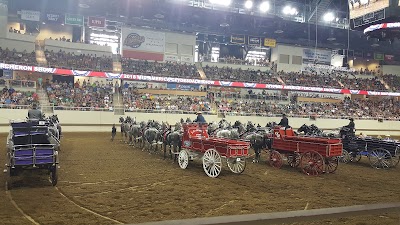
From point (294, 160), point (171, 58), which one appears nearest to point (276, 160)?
point (294, 160)

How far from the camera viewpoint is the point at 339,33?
125 ft

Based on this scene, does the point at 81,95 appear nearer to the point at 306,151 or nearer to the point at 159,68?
the point at 159,68

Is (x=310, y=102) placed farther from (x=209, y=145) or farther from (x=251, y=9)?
(x=209, y=145)

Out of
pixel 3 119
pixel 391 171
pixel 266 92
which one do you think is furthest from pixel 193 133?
pixel 266 92

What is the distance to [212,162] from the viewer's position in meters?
9.03

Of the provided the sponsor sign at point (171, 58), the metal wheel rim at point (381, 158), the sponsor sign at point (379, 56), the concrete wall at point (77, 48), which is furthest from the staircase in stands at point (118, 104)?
the sponsor sign at point (379, 56)

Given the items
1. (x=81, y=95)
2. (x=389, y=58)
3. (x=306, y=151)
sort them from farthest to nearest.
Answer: (x=389, y=58)
(x=81, y=95)
(x=306, y=151)

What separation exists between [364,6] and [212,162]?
12950 mm

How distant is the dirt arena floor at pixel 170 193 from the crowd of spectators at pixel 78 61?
67.2 ft

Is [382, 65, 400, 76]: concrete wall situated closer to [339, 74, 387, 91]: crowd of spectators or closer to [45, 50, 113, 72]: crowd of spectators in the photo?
[339, 74, 387, 91]: crowd of spectators

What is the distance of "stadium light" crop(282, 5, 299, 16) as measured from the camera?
37.0 meters

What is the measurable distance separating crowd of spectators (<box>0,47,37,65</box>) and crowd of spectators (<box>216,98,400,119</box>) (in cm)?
1711

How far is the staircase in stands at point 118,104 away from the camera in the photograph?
26.8 metres

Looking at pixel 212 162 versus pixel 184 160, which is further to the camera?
pixel 184 160
